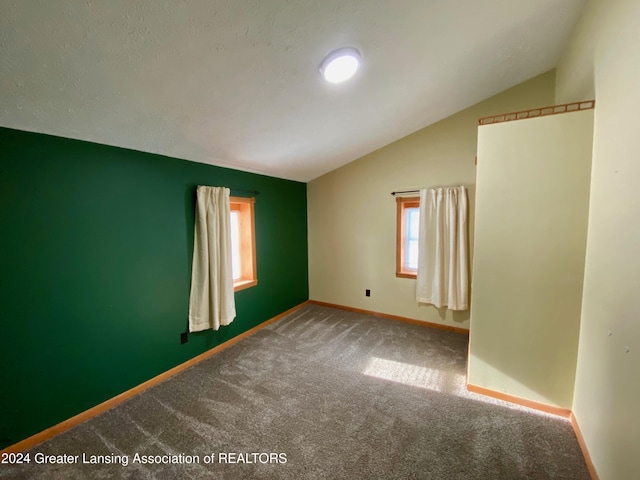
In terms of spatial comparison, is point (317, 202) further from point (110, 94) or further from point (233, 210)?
point (110, 94)

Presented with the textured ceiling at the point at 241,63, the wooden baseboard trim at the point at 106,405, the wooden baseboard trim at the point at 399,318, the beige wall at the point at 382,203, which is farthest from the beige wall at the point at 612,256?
the wooden baseboard trim at the point at 106,405

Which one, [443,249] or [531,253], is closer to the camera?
[531,253]

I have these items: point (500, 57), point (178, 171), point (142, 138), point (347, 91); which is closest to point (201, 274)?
point (178, 171)

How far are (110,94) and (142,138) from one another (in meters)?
0.54

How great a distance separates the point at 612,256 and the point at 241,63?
2.26 m

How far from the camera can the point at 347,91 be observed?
2016mm

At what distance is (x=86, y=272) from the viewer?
6.24ft

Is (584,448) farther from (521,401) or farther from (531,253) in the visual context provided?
(531,253)

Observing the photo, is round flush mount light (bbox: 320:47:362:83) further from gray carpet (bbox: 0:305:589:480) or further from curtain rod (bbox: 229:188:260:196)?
gray carpet (bbox: 0:305:589:480)

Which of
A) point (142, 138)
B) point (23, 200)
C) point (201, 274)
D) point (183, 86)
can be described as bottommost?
point (201, 274)

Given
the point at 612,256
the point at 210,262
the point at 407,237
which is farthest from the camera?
the point at 407,237

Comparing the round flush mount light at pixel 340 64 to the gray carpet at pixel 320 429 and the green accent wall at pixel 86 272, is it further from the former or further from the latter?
the gray carpet at pixel 320 429

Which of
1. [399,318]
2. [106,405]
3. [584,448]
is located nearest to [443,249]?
[399,318]

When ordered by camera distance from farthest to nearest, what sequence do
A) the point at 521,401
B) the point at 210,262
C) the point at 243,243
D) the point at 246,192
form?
the point at 243,243, the point at 246,192, the point at 210,262, the point at 521,401
